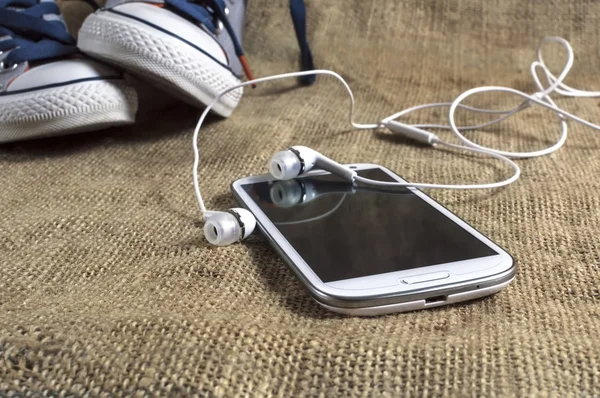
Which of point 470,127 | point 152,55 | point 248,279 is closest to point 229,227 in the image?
point 248,279

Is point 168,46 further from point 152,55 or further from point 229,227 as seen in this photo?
point 229,227

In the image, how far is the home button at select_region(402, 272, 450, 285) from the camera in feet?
1.17

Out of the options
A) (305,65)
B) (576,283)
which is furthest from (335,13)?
(576,283)

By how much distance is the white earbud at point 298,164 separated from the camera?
0.50 meters

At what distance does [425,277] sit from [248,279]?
11 centimetres

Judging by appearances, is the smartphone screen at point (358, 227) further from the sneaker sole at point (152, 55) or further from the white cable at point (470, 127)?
the sneaker sole at point (152, 55)

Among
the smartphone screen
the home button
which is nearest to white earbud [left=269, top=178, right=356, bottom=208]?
the smartphone screen

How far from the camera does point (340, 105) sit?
78 centimetres

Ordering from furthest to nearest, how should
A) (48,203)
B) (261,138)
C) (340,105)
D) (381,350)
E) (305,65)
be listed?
1. (305,65)
2. (340,105)
3. (261,138)
4. (48,203)
5. (381,350)

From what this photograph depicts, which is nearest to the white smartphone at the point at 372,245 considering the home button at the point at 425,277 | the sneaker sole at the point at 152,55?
the home button at the point at 425,277

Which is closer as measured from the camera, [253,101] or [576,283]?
[576,283]

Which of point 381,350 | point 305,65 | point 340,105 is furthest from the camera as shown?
point 305,65

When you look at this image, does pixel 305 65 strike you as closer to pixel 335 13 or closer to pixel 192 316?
pixel 335 13

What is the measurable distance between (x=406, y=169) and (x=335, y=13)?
1.57 ft
